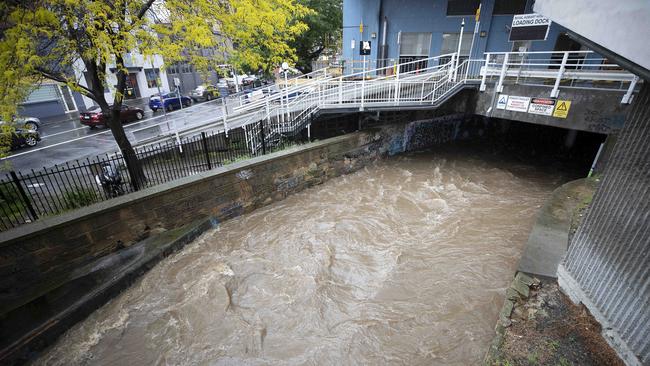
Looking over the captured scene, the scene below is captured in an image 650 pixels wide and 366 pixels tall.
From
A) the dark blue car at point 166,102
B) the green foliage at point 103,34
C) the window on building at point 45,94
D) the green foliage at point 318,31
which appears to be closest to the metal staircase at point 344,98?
the green foliage at point 103,34

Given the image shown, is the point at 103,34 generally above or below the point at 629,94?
above

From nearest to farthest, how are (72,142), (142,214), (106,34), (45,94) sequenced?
(106,34)
(142,214)
(72,142)
(45,94)

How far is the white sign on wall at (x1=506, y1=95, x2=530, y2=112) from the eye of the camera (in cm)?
990

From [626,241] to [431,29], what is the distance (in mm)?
17240

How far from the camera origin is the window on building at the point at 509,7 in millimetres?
15648

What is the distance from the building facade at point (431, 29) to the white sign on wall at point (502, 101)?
7280 mm

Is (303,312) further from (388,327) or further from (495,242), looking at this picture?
(495,242)

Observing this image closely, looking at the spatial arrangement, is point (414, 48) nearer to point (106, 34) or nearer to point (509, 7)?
point (509, 7)

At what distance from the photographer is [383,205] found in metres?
9.89

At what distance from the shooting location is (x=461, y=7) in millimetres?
16828

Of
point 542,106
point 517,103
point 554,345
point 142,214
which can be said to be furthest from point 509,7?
point 142,214

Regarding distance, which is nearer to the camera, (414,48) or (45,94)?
(414,48)

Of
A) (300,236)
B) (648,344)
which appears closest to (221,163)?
(300,236)

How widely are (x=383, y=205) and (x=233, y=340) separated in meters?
6.09
